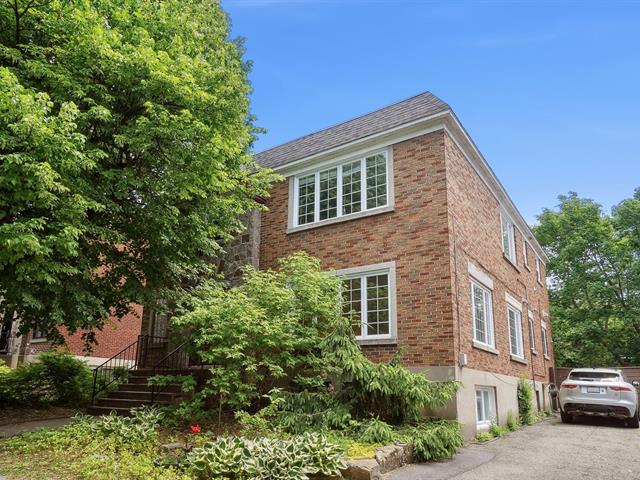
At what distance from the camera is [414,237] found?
1079 centimetres

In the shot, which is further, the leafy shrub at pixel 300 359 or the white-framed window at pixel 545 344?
the white-framed window at pixel 545 344

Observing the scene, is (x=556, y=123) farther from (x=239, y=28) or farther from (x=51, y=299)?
(x=51, y=299)

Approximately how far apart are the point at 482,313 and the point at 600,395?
3829mm

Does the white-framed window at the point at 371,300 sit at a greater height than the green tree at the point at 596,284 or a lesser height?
lesser

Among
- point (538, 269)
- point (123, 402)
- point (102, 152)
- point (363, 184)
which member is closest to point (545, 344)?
point (538, 269)

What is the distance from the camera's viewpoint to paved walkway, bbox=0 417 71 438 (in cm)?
930

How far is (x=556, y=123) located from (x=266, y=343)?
1068cm

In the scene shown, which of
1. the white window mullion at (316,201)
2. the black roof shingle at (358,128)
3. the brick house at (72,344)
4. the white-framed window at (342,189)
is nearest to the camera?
the black roof shingle at (358,128)

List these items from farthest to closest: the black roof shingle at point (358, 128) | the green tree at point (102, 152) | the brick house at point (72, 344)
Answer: the brick house at point (72, 344) → the black roof shingle at point (358, 128) → the green tree at point (102, 152)

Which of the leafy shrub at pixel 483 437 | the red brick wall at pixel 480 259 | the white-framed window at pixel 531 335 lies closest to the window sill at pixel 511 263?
the red brick wall at pixel 480 259

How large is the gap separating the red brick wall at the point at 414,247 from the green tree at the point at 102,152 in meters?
3.17

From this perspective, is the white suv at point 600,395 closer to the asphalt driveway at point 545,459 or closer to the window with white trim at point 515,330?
the asphalt driveway at point 545,459

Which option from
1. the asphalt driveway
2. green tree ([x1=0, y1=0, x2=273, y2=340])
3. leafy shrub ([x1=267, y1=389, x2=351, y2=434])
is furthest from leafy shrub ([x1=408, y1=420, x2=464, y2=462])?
green tree ([x1=0, y1=0, x2=273, y2=340])

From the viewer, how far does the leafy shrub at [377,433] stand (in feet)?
24.8
